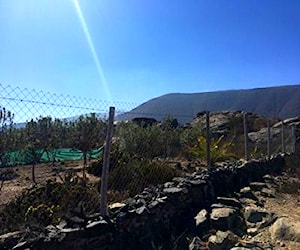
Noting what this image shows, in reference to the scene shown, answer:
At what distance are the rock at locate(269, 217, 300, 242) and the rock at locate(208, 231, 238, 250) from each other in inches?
34.2

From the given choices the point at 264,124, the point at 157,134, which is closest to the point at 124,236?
the point at 157,134

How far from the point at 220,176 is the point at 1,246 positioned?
271 inches

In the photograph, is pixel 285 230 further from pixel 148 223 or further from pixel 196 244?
pixel 148 223

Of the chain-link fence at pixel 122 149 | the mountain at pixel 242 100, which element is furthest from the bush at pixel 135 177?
the mountain at pixel 242 100

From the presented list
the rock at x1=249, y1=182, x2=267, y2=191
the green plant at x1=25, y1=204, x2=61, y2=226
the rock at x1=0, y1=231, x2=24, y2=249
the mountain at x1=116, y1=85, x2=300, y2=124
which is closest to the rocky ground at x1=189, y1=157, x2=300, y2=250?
the rock at x1=249, y1=182, x2=267, y2=191

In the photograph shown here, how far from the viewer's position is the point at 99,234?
569cm

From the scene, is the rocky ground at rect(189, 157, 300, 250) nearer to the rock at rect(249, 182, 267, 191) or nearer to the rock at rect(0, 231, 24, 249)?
the rock at rect(249, 182, 267, 191)

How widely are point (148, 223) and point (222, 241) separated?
47.8 inches

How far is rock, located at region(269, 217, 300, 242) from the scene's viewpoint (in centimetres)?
702

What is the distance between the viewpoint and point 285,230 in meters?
7.22

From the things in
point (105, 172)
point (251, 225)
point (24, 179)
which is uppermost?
point (105, 172)

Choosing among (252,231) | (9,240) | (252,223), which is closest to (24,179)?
(252,223)

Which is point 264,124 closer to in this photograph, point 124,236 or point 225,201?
point 225,201

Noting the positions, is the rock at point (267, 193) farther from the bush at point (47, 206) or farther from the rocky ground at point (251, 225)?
the bush at point (47, 206)
